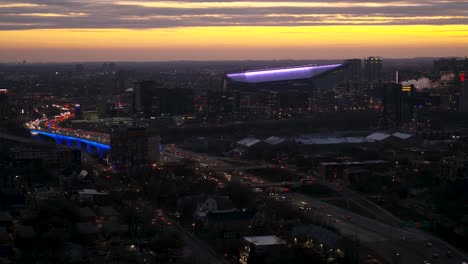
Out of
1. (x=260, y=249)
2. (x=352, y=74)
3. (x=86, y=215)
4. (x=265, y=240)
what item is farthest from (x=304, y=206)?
(x=352, y=74)

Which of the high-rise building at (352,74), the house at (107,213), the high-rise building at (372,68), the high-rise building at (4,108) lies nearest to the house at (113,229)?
the house at (107,213)

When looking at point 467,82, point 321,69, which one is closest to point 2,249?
point 467,82

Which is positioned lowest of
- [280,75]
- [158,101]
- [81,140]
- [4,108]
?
[81,140]

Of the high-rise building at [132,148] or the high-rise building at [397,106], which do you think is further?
the high-rise building at [397,106]

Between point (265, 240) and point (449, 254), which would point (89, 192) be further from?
point (449, 254)

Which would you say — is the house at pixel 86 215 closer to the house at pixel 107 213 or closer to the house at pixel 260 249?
the house at pixel 107 213

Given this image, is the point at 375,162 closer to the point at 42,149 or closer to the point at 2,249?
the point at 42,149
